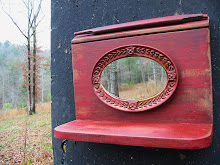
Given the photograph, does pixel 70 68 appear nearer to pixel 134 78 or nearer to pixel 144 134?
pixel 134 78

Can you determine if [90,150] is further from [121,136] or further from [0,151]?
[0,151]

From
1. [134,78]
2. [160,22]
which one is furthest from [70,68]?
[160,22]

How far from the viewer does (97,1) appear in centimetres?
90

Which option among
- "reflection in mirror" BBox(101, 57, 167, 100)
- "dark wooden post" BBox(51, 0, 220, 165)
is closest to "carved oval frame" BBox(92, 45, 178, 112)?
"reflection in mirror" BBox(101, 57, 167, 100)

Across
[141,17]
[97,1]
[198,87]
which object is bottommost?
[198,87]

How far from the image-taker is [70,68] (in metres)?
0.93

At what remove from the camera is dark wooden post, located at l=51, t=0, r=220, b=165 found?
2.31 feet

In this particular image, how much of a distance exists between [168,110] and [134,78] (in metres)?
0.19

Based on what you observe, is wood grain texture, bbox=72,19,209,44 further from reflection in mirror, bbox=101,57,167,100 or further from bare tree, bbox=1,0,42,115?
bare tree, bbox=1,0,42,115

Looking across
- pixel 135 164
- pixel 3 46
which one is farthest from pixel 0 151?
pixel 3 46

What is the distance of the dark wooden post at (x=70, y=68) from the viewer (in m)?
0.71

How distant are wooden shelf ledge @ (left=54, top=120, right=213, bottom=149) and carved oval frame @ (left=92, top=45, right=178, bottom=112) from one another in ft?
0.25

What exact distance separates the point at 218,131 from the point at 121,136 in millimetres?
447

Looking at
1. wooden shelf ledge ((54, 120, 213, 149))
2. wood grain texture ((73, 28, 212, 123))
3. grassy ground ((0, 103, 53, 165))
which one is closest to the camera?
wooden shelf ledge ((54, 120, 213, 149))
